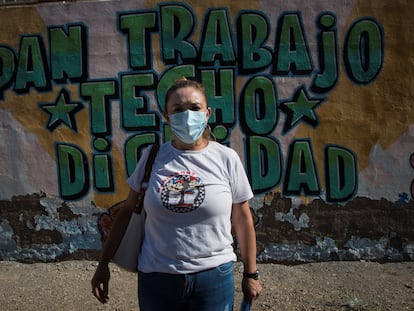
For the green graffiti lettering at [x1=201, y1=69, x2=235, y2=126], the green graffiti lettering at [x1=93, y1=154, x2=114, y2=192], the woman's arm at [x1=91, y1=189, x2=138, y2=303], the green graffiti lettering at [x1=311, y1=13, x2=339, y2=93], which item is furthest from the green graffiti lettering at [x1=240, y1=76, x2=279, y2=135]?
the woman's arm at [x1=91, y1=189, x2=138, y2=303]

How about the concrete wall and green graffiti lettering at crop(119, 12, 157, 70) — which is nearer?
the concrete wall

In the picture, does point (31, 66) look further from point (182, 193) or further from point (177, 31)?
point (182, 193)

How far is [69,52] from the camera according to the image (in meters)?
4.84

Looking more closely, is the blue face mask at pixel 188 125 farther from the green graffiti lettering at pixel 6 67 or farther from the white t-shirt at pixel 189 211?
the green graffiti lettering at pixel 6 67

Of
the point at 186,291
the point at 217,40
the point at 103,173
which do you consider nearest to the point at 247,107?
the point at 217,40

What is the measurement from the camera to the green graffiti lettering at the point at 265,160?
4695 millimetres

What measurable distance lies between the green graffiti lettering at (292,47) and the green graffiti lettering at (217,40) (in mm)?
451

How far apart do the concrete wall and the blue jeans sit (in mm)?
2714

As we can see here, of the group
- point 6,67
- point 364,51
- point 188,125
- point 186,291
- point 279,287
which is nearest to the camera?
point 186,291

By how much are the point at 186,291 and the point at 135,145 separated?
294 centimetres

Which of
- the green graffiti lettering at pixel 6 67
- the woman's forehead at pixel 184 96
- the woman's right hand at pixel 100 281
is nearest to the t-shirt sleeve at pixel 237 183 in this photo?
the woman's forehead at pixel 184 96

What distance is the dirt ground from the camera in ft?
13.4

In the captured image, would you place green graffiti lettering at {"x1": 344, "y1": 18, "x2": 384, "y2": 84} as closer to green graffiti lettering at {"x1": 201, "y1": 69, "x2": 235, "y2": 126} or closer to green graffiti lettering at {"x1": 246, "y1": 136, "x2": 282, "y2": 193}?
green graffiti lettering at {"x1": 246, "y1": 136, "x2": 282, "y2": 193}

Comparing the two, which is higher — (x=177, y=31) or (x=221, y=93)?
(x=177, y=31)
